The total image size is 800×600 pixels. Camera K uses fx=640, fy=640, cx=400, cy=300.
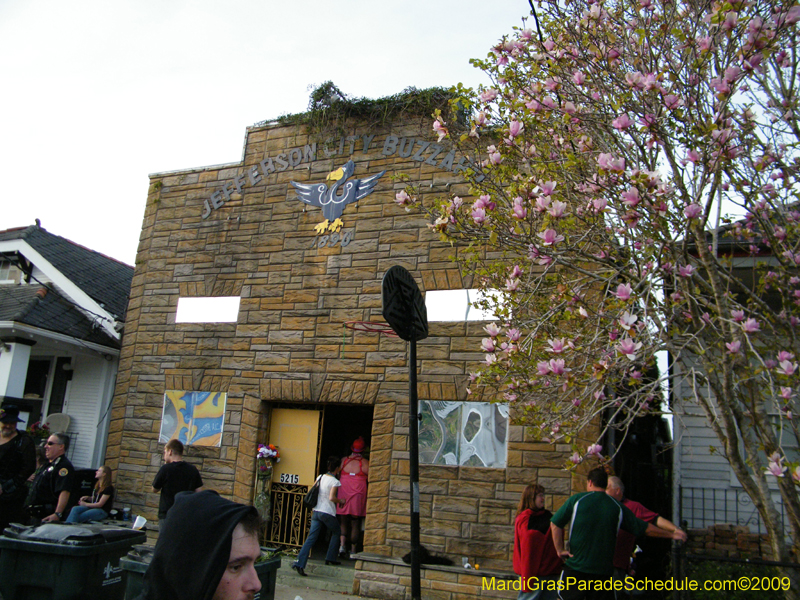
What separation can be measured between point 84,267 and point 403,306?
12.4 m

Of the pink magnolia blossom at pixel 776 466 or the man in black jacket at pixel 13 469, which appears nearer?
the pink magnolia blossom at pixel 776 466

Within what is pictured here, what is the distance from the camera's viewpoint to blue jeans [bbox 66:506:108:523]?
8.44 m

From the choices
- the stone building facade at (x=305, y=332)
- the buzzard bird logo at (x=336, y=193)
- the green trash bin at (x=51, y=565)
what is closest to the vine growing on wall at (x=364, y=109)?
the stone building facade at (x=305, y=332)

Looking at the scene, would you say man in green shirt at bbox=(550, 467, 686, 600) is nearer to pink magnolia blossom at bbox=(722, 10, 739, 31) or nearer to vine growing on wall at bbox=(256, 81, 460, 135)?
pink magnolia blossom at bbox=(722, 10, 739, 31)

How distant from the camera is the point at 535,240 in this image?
6.04 m

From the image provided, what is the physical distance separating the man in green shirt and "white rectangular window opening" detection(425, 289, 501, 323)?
372 centimetres

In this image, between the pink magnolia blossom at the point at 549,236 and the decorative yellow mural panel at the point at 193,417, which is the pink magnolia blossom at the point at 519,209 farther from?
the decorative yellow mural panel at the point at 193,417

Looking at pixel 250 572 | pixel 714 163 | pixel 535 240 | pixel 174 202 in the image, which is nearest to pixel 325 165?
pixel 174 202

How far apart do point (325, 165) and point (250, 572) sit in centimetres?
870

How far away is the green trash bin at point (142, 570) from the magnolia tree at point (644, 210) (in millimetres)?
2720

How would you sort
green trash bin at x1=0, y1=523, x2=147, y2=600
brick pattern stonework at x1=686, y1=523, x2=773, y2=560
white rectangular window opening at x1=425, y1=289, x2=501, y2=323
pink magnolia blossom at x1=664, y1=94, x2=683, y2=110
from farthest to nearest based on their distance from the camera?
1. white rectangular window opening at x1=425, y1=289, x2=501, y2=323
2. brick pattern stonework at x1=686, y1=523, x2=773, y2=560
3. pink magnolia blossom at x1=664, y1=94, x2=683, y2=110
4. green trash bin at x1=0, y1=523, x2=147, y2=600

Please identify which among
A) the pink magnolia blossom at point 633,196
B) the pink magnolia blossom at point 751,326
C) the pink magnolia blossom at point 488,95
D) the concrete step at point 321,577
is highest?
the pink magnolia blossom at point 488,95

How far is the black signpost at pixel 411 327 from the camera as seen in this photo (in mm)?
4930

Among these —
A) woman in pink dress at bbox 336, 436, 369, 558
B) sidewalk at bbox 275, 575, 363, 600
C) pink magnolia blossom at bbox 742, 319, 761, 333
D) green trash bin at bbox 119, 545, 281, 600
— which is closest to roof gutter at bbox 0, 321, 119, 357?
woman in pink dress at bbox 336, 436, 369, 558
